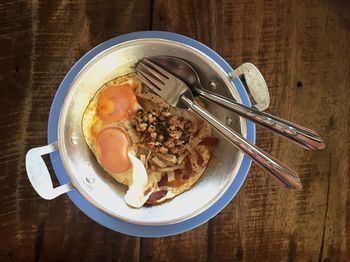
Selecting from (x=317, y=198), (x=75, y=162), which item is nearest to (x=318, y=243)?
(x=317, y=198)

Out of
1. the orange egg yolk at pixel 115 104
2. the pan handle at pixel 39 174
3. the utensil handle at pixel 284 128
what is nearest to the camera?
the utensil handle at pixel 284 128

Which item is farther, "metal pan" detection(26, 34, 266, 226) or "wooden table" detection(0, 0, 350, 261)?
"wooden table" detection(0, 0, 350, 261)

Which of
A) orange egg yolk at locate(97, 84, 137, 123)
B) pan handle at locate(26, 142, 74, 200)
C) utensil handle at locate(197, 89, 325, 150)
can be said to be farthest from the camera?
orange egg yolk at locate(97, 84, 137, 123)

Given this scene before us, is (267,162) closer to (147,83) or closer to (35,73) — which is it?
(147,83)

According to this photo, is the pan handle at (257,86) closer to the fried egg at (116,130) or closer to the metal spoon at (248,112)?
the metal spoon at (248,112)

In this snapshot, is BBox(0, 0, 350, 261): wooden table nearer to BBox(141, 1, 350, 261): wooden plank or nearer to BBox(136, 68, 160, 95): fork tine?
BBox(141, 1, 350, 261): wooden plank

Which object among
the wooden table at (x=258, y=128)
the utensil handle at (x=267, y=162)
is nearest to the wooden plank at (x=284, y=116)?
the wooden table at (x=258, y=128)

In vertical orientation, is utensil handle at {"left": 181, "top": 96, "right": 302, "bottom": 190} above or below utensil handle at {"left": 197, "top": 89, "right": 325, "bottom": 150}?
below

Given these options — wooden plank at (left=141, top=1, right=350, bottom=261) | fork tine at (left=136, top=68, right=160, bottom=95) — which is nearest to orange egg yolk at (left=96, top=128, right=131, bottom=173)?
fork tine at (left=136, top=68, right=160, bottom=95)
